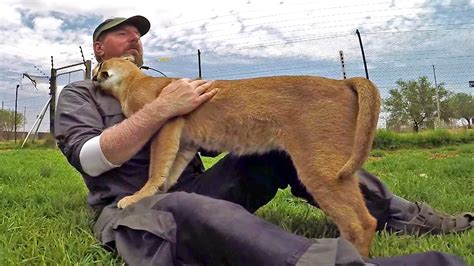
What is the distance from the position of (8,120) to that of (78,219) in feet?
97.6

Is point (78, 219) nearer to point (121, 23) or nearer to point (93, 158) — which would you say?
point (93, 158)

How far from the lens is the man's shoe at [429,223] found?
301cm

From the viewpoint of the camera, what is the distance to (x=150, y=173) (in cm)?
275

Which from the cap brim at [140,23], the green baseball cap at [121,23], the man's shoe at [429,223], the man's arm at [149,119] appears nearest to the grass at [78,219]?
the man's shoe at [429,223]

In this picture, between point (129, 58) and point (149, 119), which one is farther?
point (129, 58)

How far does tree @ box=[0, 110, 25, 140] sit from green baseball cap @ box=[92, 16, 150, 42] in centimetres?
2247

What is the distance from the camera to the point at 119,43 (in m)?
3.41

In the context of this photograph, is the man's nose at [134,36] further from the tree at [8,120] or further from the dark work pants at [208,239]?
the tree at [8,120]

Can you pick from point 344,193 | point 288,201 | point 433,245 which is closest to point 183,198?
point 344,193

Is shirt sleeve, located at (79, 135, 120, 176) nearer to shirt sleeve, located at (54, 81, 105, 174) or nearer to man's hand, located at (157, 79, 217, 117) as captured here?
shirt sleeve, located at (54, 81, 105, 174)

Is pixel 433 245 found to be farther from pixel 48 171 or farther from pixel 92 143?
pixel 48 171

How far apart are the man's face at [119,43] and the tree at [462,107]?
2375 cm

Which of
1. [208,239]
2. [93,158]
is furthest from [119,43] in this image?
[208,239]

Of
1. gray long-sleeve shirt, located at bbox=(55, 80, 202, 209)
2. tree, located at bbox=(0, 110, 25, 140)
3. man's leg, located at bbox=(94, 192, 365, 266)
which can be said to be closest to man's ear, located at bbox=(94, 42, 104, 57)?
gray long-sleeve shirt, located at bbox=(55, 80, 202, 209)
